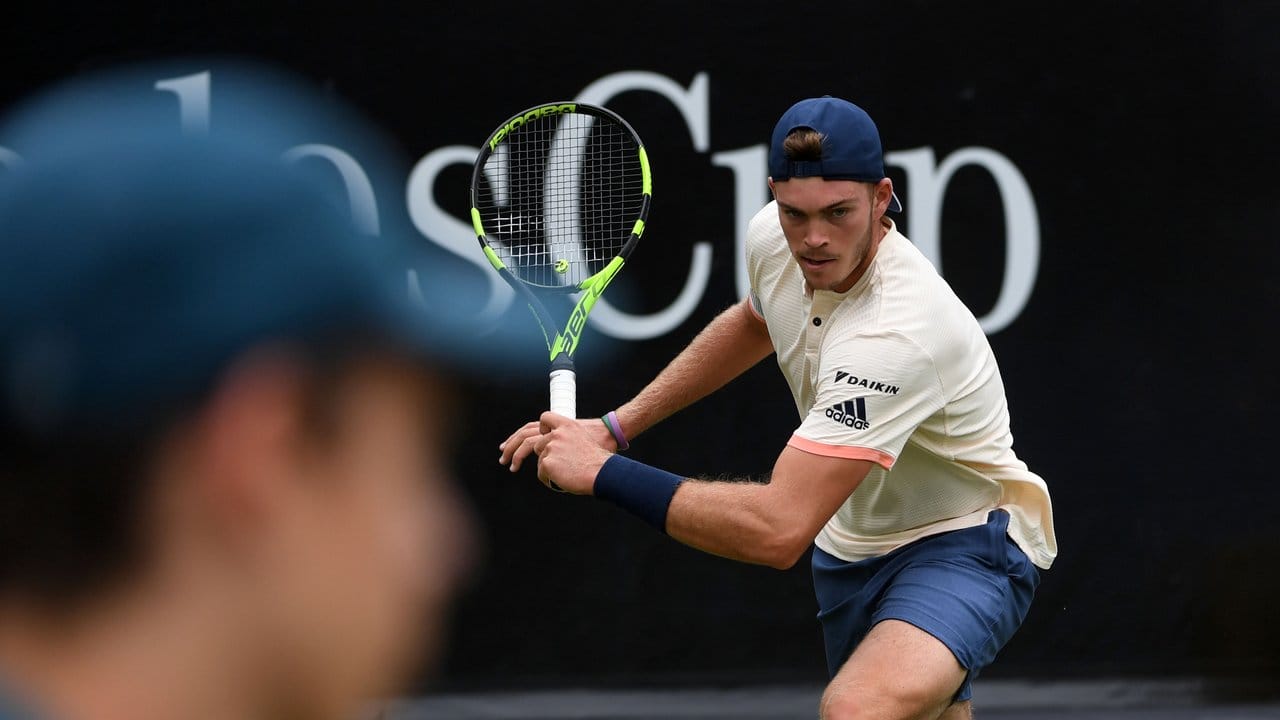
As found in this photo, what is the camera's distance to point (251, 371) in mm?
558

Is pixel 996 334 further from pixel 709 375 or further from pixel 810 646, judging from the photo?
pixel 709 375

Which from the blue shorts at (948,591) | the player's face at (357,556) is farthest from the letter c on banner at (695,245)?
the player's face at (357,556)

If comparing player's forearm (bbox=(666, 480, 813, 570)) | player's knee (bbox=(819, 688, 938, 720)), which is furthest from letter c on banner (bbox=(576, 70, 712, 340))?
player's knee (bbox=(819, 688, 938, 720))

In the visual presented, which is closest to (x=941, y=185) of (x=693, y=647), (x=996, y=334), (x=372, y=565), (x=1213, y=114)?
(x=996, y=334)

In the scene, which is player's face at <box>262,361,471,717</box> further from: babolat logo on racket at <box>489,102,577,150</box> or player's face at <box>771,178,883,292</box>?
babolat logo on racket at <box>489,102,577,150</box>

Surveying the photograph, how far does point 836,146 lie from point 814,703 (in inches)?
92.3

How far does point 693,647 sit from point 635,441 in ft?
2.21

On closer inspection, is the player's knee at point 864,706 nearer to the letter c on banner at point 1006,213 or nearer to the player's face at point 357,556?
the letter c on banner at point 1006,213

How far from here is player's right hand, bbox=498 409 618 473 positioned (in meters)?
2.92

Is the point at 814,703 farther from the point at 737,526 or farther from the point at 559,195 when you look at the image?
the point at 737,526

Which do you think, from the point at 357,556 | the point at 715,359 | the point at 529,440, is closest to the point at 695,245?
the point at 715,359

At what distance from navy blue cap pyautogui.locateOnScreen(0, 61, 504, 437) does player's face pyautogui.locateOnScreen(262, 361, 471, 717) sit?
0.05m

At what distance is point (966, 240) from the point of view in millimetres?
4668

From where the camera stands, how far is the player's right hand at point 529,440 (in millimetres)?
2924
